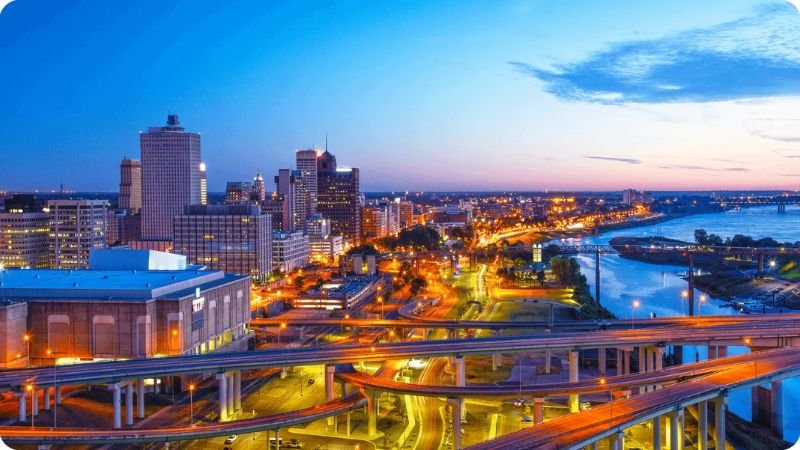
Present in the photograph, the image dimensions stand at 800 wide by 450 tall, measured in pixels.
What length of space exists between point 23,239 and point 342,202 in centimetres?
3934

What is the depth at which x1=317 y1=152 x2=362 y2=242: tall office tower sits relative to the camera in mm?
85081

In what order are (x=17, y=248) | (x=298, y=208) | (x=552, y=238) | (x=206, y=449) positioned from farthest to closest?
(x=552, y=238) < (x=298, y=208) < (x=17, y=248) < (x=206, y=449)

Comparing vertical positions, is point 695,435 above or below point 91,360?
below

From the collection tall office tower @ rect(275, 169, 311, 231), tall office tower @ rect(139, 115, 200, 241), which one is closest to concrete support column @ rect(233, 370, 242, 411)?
tall office tower @ rect(139, 115, 200, 241)

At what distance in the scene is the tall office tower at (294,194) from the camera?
264 feet

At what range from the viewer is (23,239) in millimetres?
53625

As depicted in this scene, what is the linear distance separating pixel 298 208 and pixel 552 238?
3353cm

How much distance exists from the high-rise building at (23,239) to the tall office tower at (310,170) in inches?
1423

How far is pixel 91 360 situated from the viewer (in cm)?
2266

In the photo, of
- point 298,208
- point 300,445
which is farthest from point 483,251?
point 300,445

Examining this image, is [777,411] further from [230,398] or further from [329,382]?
[230,398]

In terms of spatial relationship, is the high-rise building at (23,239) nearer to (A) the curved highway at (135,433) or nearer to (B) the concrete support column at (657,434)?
(A) the curved highway at (135,433)

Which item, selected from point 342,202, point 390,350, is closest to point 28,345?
point 390,350

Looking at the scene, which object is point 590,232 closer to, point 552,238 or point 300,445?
point 552,238
